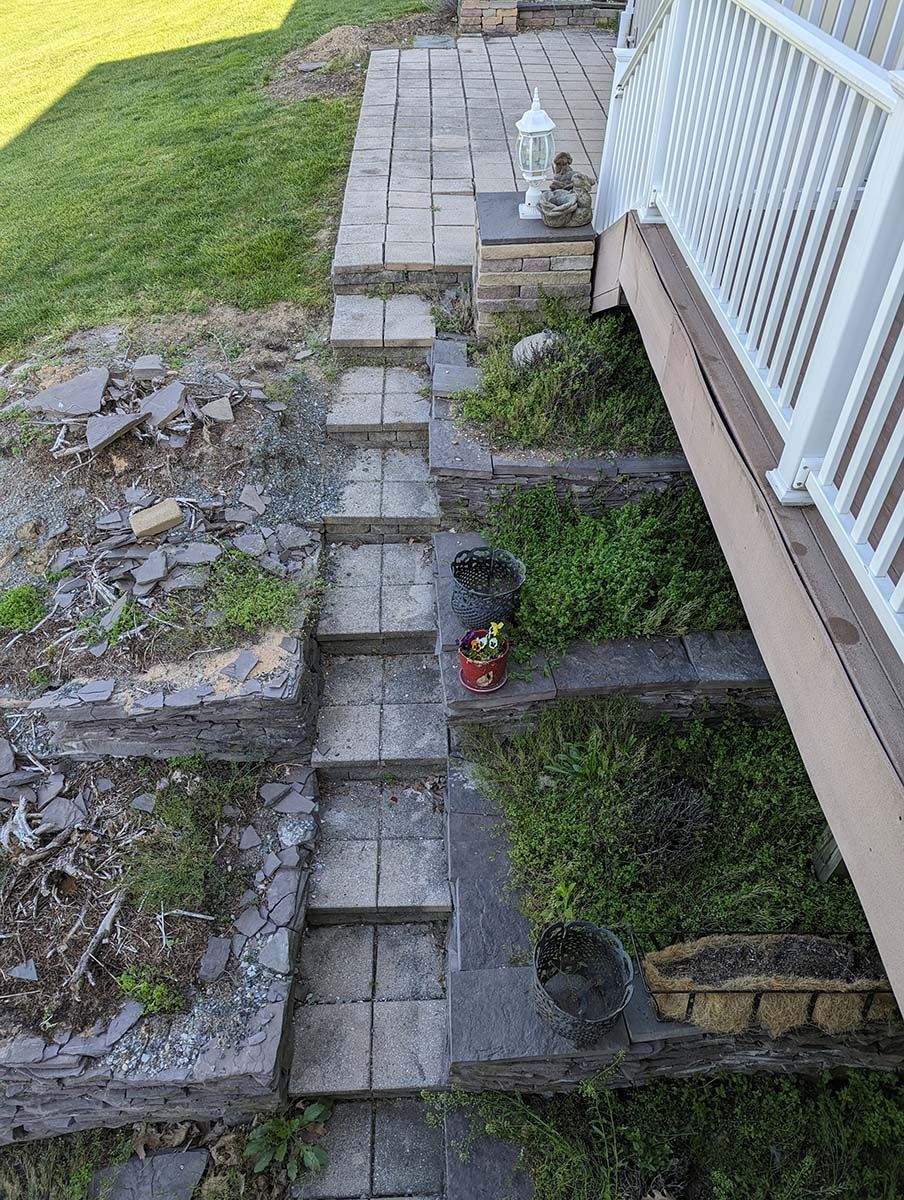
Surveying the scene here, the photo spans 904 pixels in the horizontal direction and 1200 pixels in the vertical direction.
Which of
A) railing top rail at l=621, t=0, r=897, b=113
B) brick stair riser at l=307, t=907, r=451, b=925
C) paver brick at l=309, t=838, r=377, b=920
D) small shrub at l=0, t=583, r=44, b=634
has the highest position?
railing top rail at l=621, t=0, r=897, b=113

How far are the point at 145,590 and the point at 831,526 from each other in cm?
329

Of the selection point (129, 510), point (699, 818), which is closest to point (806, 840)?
point (699, 818)

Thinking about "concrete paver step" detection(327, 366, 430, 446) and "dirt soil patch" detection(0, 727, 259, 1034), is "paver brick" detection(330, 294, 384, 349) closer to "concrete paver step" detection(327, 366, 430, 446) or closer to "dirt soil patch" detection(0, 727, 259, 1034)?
"concrete paver step" detection(327, 366, 430, 446)

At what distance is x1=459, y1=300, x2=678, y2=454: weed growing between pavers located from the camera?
14.9 ft

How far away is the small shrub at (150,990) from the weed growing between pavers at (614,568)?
206cm

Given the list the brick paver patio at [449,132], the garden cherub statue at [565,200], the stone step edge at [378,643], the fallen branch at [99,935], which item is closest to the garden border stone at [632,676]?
the stone step edge at [378,643]

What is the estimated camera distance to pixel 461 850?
3518 mm

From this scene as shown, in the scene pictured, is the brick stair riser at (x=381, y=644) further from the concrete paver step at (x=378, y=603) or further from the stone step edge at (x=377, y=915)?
the stone step edge at (x=377, y=915)

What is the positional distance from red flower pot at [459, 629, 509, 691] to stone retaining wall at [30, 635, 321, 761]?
0.81 metres

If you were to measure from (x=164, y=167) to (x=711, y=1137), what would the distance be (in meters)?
8.62

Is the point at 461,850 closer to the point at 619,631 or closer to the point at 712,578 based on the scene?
the point at 619,631

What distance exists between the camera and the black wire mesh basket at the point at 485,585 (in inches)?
148

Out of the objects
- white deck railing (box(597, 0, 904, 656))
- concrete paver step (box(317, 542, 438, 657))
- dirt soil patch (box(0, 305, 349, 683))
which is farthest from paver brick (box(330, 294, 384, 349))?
white deck railing (box(597, 0, 904, 656))

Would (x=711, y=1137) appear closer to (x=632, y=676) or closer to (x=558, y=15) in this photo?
(x=632, y=676)
